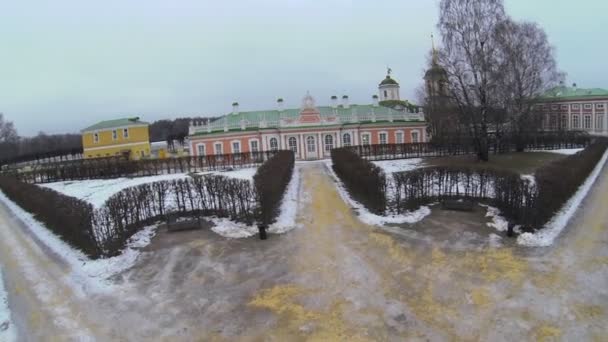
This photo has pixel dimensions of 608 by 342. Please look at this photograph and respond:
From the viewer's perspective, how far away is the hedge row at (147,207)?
9.61 m

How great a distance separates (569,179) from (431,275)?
8.29 metres

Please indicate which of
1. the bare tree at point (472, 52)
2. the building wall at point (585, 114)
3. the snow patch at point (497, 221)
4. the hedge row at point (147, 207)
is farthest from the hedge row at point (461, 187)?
the building wall at point (585, 114)

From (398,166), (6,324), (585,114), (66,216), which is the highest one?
(585,114)

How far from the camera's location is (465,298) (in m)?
6.29

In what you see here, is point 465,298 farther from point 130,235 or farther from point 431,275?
point 130,235

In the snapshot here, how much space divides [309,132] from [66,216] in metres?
27.9

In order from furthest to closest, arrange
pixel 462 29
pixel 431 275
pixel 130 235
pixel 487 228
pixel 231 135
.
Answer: pixel 231 135 → pixel 462 29 → pixel 130 235 → pixel 487 228 → pixel 431 275

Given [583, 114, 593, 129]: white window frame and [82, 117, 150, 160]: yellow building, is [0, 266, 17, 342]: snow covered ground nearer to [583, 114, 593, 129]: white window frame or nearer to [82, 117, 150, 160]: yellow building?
[82, 117, 150, 160]: yellow building

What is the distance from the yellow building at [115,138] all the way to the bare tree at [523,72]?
4037 cm

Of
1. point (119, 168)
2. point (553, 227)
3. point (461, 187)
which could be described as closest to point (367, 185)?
point (461, 187)

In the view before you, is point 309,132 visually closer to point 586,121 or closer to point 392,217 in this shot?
point 392,217

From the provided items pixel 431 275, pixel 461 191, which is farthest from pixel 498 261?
pixel 461 191

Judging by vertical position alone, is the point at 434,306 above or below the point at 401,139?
below

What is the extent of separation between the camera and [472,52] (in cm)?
2323
